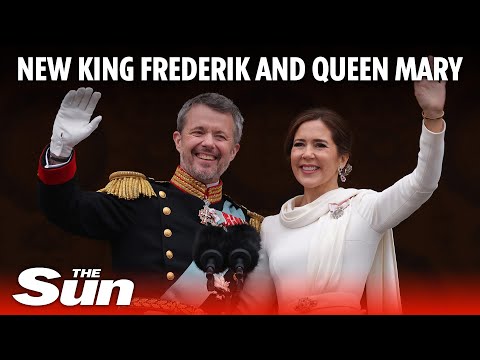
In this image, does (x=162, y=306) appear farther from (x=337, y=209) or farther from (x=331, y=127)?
(x=331, y=127)

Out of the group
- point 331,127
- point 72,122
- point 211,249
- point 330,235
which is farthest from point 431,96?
point 72,122

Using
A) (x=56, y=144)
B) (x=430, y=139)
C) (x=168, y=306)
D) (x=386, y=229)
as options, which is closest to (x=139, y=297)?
(x=168, y=306)

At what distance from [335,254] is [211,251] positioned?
0.85 meters

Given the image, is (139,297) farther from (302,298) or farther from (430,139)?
(430,139)

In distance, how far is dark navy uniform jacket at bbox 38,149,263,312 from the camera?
193 inches

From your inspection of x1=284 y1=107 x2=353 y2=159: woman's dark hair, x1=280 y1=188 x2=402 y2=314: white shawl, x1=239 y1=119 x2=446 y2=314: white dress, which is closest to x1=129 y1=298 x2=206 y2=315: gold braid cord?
x1=239 y1=119 x2=446 y2=314: white dress

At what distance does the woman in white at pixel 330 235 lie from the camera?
474 centimetres

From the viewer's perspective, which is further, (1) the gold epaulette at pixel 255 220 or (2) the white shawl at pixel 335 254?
(1) the gold epaulette at pixel 255 220

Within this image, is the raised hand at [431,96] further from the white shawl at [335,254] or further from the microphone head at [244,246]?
the microphone head at [244,246]

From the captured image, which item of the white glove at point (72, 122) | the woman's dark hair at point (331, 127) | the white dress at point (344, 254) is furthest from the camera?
the woman's dark hair at point (331, 127)

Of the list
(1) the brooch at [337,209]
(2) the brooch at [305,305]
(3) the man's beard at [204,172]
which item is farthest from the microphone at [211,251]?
(3) the man's beard at [204,172]

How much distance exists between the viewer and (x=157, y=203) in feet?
16.8

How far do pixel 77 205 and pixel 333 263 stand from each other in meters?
1.25

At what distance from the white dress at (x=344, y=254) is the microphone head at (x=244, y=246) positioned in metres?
0.58
